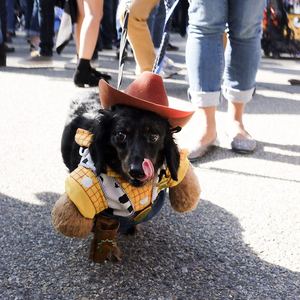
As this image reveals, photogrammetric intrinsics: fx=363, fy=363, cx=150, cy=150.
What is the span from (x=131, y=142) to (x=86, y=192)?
268 millimetres

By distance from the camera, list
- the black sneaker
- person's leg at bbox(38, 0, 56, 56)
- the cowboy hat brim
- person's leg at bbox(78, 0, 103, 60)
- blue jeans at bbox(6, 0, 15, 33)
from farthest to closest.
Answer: blue jeans at bbox(6, 0, 15, 33) → the black sneaker → person's leg at bbox(38, 0, 56, 56) → person's leg at bbox(78, 0, 103, 60) → the cowboy hat brim

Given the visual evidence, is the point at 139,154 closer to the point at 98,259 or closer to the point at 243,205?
the point at 98,259

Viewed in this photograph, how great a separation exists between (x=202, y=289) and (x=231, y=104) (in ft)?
5.89

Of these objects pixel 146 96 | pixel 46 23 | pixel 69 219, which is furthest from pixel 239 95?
pixel 46 23

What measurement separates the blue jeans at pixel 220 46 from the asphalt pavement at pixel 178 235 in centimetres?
51

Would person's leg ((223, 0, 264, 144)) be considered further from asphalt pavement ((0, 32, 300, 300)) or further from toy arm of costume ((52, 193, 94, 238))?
toy arm of costume ((52, 193, 94, 238))

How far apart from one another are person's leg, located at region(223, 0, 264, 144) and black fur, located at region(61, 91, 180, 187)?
4.49 feet

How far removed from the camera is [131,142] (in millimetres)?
1465

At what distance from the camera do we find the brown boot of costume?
1.57 metres

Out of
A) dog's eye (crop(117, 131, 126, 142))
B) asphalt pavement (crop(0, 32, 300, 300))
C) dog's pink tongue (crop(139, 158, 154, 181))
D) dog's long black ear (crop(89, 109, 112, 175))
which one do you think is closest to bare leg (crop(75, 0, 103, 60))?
asphalt pavement (crop(0, 32, 300, 300))

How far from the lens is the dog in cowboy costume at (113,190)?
1.45 metres

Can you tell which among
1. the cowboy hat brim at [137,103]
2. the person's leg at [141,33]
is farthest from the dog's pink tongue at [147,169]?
the person's leg at [141,33]

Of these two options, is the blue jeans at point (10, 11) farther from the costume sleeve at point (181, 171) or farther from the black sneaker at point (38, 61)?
the costume sleeve at point (181, 171)

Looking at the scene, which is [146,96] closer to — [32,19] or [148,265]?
[148,265]
